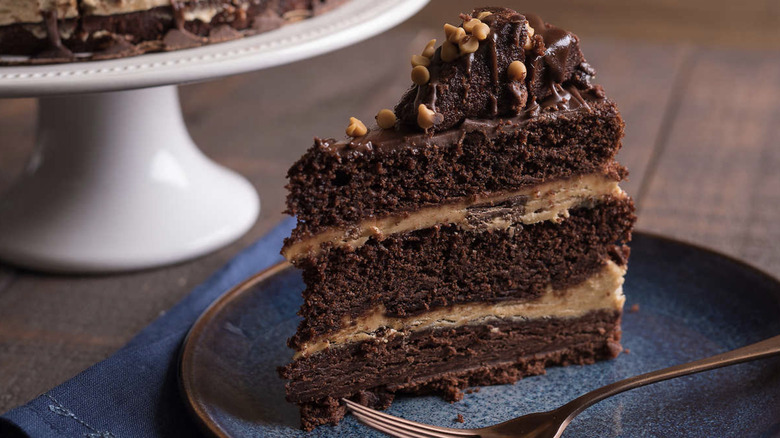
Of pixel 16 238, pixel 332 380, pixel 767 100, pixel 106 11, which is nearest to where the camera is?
pixel 332 380

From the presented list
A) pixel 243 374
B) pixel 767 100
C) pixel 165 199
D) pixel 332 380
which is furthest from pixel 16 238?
pixel 767 100

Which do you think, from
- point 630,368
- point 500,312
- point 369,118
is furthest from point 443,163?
point 369,118

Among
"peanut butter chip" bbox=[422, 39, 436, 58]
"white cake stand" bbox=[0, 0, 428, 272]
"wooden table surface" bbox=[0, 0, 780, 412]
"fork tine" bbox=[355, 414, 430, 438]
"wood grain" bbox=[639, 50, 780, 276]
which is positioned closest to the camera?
"fork tine" bbox=[355, 414, 430, 438]

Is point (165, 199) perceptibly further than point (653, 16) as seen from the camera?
No

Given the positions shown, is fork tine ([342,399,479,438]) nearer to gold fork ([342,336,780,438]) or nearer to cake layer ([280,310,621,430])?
gold fork ([342,336,780,438])

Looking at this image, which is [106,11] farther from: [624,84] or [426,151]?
[624,84]

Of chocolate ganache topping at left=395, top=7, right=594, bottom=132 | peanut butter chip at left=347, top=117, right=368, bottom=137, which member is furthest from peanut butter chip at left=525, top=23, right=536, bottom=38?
peanut butter chip at left=347, top=117, right=368, bottom=137
